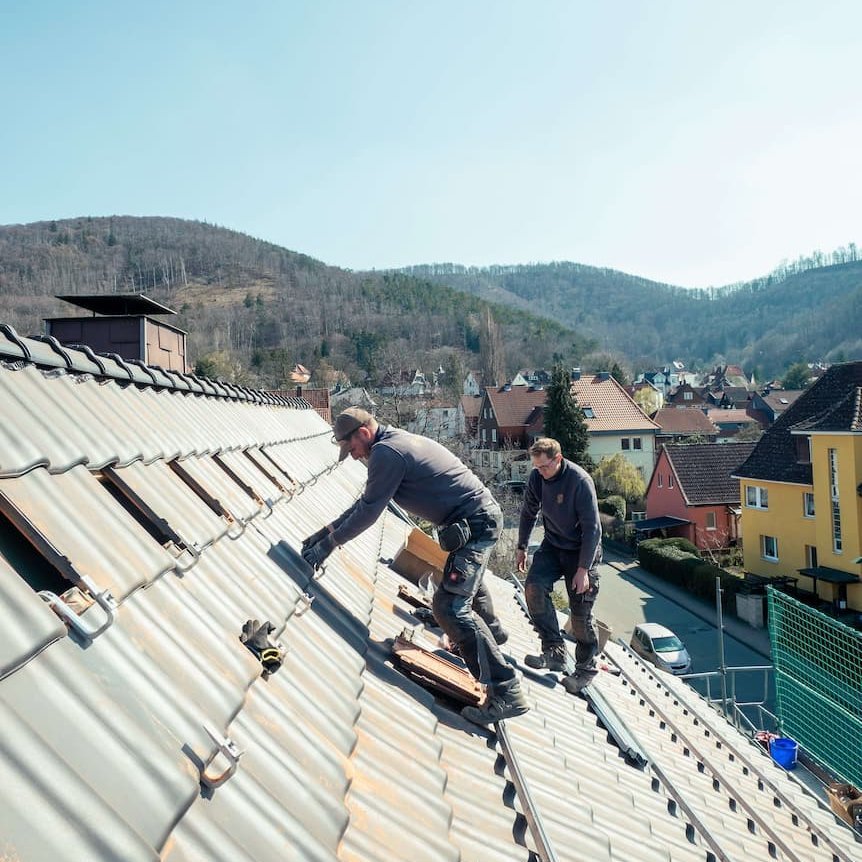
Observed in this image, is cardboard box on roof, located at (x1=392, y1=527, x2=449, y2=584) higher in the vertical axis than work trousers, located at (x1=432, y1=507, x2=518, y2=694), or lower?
lower

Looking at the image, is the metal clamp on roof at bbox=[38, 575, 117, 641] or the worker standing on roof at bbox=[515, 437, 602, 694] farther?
the worker standing on roof at bbox=[515, 437, 602, 694]

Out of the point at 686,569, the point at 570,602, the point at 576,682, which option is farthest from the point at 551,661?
the point at 686,569

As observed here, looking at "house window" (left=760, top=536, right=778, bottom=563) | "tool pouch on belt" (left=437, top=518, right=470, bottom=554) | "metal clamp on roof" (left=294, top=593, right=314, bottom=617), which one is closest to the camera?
"metal clamp on roof" (left=294, top=593, right=314, bottom=617)

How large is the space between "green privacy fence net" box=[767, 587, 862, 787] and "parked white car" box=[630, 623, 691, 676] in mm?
6499

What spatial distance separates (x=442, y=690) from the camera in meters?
4.07

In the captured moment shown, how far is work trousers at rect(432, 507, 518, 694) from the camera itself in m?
4.07

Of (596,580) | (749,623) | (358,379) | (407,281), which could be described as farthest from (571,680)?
(407,281)

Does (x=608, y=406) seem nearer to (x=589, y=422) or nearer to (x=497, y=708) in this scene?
(x=589, y=422)

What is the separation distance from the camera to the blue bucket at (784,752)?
10.4m

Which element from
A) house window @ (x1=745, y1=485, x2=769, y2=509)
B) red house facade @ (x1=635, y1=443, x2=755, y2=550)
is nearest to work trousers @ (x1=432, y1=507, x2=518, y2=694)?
house window @ (x1=745, y1=485, x2=769, y2=509)

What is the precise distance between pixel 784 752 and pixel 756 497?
20.3 metres

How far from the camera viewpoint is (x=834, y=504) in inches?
953

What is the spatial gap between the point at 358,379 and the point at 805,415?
65.5 m

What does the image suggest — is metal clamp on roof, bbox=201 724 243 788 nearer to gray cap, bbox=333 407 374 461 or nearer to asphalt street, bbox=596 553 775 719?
gray cap, bbox=333 407 374 461
